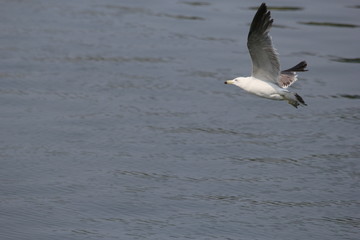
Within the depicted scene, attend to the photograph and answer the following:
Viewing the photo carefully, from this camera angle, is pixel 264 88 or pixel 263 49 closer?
pixel 263 49

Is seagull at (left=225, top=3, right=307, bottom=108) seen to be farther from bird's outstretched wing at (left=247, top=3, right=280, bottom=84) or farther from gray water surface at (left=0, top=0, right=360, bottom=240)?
gray water surface at (left=0, top=0, right=360, bottom=240)

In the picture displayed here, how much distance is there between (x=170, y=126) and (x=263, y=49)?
387 cm

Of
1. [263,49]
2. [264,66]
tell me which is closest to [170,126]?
[264,66]

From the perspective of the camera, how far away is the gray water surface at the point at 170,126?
13664 mm

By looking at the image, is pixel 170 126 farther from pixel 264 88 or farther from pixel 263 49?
pixel 263 49

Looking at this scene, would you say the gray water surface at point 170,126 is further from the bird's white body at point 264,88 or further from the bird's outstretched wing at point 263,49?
the bird's outstretched wing at point 263,49

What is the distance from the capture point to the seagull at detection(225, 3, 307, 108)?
1298 centimetres

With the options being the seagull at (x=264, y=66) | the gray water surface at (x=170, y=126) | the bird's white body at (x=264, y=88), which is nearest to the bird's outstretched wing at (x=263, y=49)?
the seagull at (x=264, y=66)

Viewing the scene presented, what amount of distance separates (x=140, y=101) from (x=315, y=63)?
12.7 ft

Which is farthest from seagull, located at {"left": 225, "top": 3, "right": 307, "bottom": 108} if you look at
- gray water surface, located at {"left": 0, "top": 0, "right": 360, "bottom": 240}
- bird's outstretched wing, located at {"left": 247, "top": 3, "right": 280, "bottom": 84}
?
gray water surface, located at {"left": 0, "top": 0, "right": 360, "bottom": 240}

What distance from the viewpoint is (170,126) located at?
16.7 m

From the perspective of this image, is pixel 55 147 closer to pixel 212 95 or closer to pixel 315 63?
pixel 212 95

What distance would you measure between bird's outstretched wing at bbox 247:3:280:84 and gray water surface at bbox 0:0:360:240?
1812 millimetres

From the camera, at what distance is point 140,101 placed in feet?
58.4
